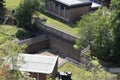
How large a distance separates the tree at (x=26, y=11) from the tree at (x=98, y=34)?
9.72 metres

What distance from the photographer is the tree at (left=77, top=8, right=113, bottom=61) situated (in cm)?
3919

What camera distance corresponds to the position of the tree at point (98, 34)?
129 ft

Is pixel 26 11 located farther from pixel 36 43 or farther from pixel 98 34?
pixel 98 34

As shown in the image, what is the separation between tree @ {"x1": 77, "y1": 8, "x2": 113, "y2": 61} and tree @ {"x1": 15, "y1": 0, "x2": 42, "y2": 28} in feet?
31.9

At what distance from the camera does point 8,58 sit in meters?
20.6

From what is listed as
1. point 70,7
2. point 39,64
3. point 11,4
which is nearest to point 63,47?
point 70,7

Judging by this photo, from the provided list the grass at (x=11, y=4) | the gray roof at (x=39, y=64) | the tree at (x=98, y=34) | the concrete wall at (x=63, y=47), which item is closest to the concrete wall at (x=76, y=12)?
the concrete wall at (x=63, y=47)

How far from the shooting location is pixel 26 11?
1928 inches

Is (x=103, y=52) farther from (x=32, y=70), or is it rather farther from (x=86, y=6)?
(x=86, y=6)

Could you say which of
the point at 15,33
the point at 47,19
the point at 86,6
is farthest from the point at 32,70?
the point at 86,6

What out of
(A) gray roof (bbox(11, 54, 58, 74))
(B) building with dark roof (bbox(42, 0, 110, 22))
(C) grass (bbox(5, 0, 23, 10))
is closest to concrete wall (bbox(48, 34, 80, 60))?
(B) building with dark roof (bbox(42, 0, 110, 22))

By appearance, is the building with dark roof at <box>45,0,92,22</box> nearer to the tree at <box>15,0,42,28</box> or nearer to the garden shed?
the tree at <box>15,0,42,28</box>

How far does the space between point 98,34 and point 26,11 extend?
1334cm

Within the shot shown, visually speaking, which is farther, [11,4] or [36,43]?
[11,4]
